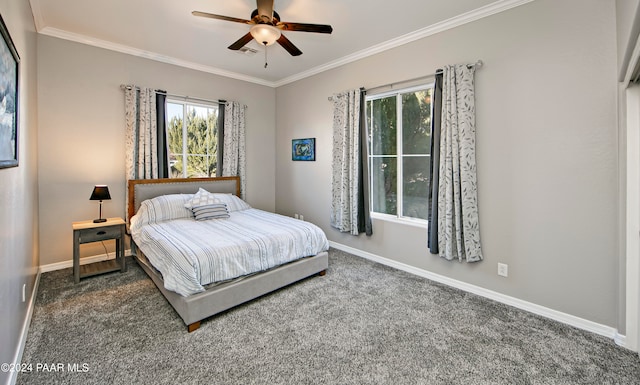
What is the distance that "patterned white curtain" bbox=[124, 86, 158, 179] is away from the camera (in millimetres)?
3844

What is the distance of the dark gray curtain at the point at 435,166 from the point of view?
3064 millimetres

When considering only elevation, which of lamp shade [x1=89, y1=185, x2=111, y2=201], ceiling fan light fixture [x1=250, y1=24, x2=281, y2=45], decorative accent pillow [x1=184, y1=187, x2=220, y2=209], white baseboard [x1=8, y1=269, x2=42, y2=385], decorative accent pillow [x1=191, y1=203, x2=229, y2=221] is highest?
ceiling fan light fixture [x1=250, y1=24, x2=281, y2=45]

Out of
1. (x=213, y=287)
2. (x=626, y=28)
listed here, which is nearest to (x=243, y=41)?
(x=213, y=287)

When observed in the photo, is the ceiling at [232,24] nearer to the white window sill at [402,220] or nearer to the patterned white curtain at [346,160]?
the patterned white curtain at [346,160]

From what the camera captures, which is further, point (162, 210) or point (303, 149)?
point (303, 149)

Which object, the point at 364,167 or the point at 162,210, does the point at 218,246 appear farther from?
the point at 364,167

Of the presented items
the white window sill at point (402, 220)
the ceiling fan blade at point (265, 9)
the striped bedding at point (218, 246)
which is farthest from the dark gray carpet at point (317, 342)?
the ceiling fan blade at point (265, 9)

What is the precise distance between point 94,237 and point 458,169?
13.3 ft

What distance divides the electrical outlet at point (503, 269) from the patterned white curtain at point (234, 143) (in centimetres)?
385

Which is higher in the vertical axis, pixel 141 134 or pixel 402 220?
pixel 141 134

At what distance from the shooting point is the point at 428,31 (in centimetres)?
319

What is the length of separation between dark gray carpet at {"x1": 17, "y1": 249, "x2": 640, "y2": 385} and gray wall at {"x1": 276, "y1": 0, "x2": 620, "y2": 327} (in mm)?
353

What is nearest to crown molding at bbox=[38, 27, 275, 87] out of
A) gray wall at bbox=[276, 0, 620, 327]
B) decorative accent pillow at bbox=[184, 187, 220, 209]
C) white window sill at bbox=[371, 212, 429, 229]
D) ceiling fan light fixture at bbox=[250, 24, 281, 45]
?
decorative accent pillow at bbox=[184, 187, 220, 209]

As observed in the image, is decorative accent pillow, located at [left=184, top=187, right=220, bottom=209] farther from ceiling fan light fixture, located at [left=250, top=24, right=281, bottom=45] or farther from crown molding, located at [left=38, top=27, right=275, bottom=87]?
ceiling fan light fixture, located at [left=250, top=24, right=281, bottom=45]
